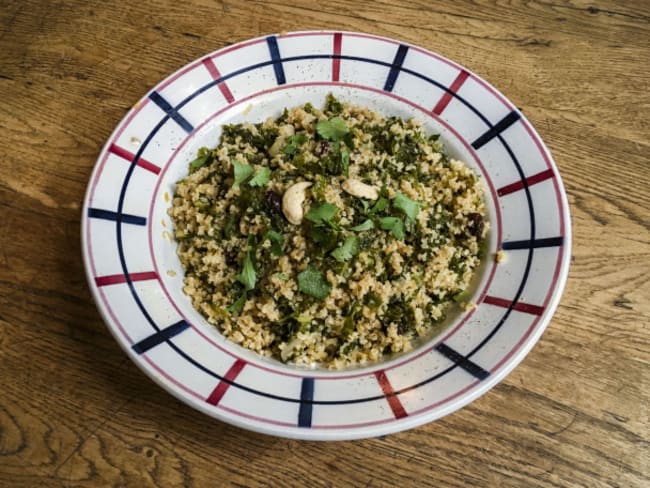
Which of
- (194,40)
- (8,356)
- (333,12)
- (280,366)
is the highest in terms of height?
(333,12)

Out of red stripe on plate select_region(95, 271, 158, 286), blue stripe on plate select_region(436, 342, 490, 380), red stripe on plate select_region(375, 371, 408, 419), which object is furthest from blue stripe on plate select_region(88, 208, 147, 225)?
blue stripe on plate select_region(436, 342, 490, 380)

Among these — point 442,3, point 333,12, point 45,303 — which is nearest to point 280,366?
point 45,303

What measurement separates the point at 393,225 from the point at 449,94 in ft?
2.27

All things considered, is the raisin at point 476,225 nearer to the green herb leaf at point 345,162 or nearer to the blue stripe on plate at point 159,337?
the green herb leaf at point 345,162

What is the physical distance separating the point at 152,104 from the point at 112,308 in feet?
2.77

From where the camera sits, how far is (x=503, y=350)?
1672mm

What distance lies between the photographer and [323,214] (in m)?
1.86

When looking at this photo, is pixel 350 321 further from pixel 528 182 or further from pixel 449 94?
pixel 449 94

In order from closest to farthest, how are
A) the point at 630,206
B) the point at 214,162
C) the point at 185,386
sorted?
the point at 185,386
the point at 214,162
the point at 630,206

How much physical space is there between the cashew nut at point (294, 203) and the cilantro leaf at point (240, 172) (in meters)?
0.21

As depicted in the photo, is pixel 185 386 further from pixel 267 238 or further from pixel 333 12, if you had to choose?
pixel 333 12

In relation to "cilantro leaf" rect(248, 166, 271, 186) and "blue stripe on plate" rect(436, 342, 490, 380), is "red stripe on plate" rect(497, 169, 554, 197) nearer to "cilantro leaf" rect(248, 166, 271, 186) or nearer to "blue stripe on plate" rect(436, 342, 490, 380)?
"blue stripe on plate" rect(436, 342, 490, 380)

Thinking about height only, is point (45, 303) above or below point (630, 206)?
below

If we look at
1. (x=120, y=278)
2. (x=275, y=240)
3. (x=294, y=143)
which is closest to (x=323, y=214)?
(x=275, y=240)
